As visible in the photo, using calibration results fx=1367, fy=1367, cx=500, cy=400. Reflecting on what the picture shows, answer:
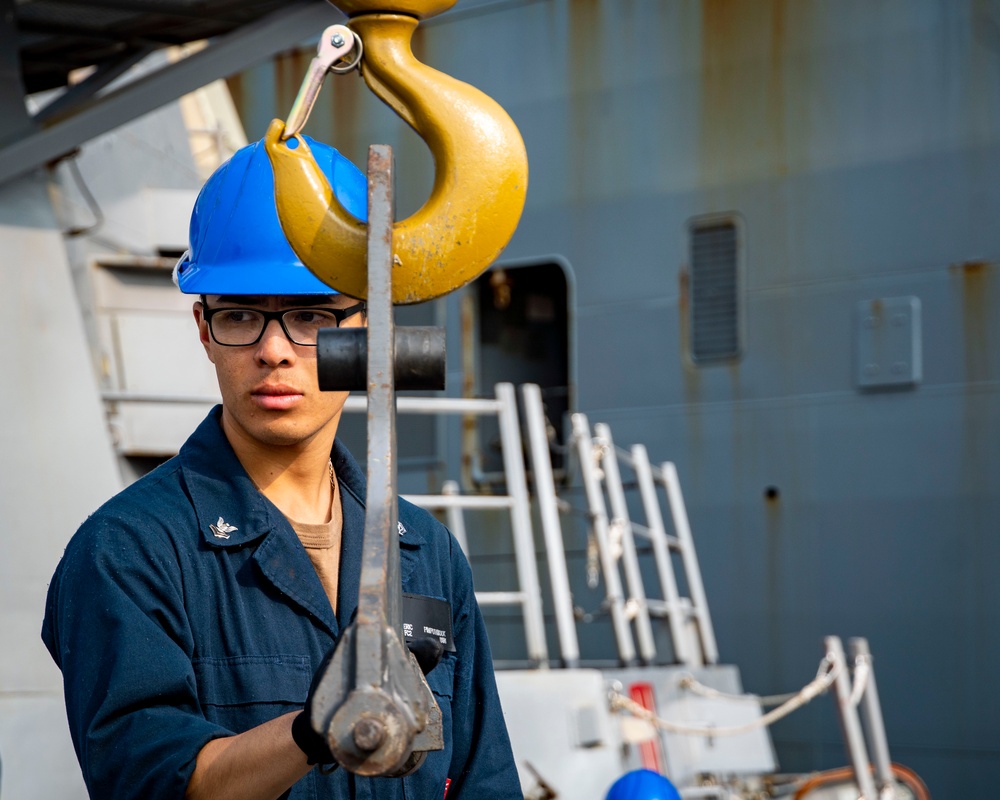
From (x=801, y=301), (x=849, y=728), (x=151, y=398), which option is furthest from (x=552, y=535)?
(x=801, y=301)

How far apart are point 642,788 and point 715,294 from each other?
17.4 ft

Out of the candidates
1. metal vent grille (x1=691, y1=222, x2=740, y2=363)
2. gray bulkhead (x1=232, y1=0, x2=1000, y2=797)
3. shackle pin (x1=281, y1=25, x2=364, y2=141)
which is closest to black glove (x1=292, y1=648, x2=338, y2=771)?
shackle pin (x1=281, y1=25, x2=364, y2=141)

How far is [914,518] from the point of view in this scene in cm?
719

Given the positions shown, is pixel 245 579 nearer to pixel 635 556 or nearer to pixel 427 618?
pixel 427 618

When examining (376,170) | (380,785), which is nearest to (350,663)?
(376,170)

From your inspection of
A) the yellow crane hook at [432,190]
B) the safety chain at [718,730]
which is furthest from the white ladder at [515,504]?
the yellow crane hook at [432,190]

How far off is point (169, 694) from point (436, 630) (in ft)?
1.18

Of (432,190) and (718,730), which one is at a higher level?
(432,190)

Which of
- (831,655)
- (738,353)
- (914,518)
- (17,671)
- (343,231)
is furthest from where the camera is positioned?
(738,353)

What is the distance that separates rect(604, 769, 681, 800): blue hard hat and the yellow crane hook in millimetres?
2194

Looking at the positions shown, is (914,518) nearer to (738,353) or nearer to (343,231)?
(738,353)

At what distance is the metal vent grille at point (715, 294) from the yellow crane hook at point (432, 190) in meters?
6.95

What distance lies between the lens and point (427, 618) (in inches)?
60.4

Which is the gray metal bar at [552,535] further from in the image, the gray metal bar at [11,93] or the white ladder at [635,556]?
the gray metal bar at [11,93]
